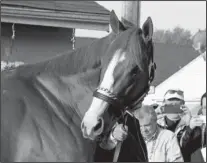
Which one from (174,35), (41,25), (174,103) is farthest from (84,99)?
(174,35)

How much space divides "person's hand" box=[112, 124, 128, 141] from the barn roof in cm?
420

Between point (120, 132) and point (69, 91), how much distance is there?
1.87ft

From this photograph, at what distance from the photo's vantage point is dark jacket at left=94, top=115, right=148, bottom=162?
3.83m

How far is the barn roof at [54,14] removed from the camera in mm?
7984

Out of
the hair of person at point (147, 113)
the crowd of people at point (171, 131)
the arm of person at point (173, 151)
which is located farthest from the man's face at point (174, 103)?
the arm of person at point (173, 151)

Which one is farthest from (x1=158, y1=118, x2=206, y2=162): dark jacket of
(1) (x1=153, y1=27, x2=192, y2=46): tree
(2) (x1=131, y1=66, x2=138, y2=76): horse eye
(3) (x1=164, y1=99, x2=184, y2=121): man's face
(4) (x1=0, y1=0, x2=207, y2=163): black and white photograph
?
(1) (x1=153, y1=27, x2=192, y2=46): tree

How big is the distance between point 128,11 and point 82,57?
2.14m

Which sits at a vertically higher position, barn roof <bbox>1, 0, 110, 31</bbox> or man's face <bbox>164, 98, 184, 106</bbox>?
barn roof <bbox>1, 0, 110, 31</bbox>

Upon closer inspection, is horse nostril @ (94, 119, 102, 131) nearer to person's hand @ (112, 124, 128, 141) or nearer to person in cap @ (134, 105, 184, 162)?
person's hand @ (112, 124, 128, 141)

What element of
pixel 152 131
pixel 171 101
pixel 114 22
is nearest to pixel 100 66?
pixel 114 22

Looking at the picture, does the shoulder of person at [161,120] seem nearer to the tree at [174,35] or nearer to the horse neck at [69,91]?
the horse neck at [69,91]

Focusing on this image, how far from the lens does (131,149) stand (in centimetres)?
417

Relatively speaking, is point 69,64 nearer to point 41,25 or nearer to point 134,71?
point 134,71

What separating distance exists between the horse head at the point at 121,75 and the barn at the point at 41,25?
424 cm
